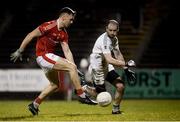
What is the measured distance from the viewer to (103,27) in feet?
88.2

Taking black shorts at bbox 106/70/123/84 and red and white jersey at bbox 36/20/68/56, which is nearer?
red and white jersey at bbox 36/20/68/56

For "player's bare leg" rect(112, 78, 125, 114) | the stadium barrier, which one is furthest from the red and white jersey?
the stadium barrier

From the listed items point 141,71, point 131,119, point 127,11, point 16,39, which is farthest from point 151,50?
point 131,119

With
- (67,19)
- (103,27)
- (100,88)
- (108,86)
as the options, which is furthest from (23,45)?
(103,27)

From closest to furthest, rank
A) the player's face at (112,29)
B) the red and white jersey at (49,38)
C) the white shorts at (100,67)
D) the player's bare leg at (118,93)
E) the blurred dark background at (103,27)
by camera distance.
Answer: the red and white jersey at (49,38) < the player's face at (112,29) < the player's bare leg at (118,93) < the white shorts at (100,67) < the blurred dark background at (103,27)

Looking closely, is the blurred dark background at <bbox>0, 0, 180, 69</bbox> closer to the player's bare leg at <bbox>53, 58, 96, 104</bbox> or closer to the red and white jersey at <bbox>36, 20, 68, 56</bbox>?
the red and white jersey at <bbox>36, 20, 68, 56</bbox>

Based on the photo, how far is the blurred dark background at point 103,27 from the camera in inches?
994

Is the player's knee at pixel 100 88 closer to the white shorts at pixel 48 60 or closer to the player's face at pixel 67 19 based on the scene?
the white shorts at pixel 48 60

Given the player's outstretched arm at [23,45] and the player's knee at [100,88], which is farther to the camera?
A: the player's knee at [100,88]

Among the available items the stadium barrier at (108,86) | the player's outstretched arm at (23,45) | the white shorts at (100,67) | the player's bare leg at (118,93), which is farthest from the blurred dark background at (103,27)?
the player's outstretched arm at (23,45)

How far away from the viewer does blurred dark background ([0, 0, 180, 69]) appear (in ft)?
82.8

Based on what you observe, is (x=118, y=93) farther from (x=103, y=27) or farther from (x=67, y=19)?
(x=103, y=27)

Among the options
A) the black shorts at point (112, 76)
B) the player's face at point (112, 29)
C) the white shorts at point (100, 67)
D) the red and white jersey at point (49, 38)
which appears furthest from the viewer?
the white shorts at point (100, 67)

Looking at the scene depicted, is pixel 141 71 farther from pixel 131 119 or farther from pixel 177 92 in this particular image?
pixel 131 119
